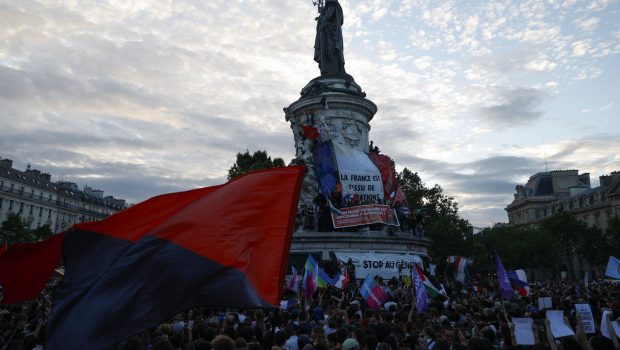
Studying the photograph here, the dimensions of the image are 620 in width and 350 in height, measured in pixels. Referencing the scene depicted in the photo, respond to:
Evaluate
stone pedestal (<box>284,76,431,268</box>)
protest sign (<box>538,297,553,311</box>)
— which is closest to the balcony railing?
stone pedestal (<box>284,76,431,268</box>)

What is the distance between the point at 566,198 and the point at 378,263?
85.3 m

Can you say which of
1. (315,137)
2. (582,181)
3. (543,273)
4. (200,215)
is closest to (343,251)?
(315,137)

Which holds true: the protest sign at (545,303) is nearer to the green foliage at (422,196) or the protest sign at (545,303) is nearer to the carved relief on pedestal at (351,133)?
the carved relief on pedestal at (351,133)

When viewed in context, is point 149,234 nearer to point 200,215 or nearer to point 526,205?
point 200,215

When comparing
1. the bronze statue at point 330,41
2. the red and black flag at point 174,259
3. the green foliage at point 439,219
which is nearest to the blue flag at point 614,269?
the red and black flag at point 174,259

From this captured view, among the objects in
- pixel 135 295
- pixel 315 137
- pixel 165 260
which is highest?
pixel 315 137

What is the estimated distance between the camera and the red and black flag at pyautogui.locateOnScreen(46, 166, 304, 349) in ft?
15.4

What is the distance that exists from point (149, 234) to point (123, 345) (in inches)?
75.9

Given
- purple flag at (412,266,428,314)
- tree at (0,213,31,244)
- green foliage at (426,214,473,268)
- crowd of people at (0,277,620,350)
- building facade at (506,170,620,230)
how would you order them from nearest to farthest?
crowd of people at (0,277,620,350), purple flag at (412,266,428,314), tree at (0,213,31,244), green foliage at (426,214,473,268), building facade at (506,170,620,230)

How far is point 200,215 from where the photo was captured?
5.78 metres

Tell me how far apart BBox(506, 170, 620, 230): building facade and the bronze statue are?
59608 millimetres

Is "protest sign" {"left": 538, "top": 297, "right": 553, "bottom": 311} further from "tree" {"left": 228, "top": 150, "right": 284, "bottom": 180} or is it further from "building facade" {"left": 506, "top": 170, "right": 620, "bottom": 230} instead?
"building facade" {"left": 506, "top": 170, "right": 620, "bottom": 230}

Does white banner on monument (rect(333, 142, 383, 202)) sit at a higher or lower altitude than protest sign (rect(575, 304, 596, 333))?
higher

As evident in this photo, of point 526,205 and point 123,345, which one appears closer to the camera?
point 123,345
